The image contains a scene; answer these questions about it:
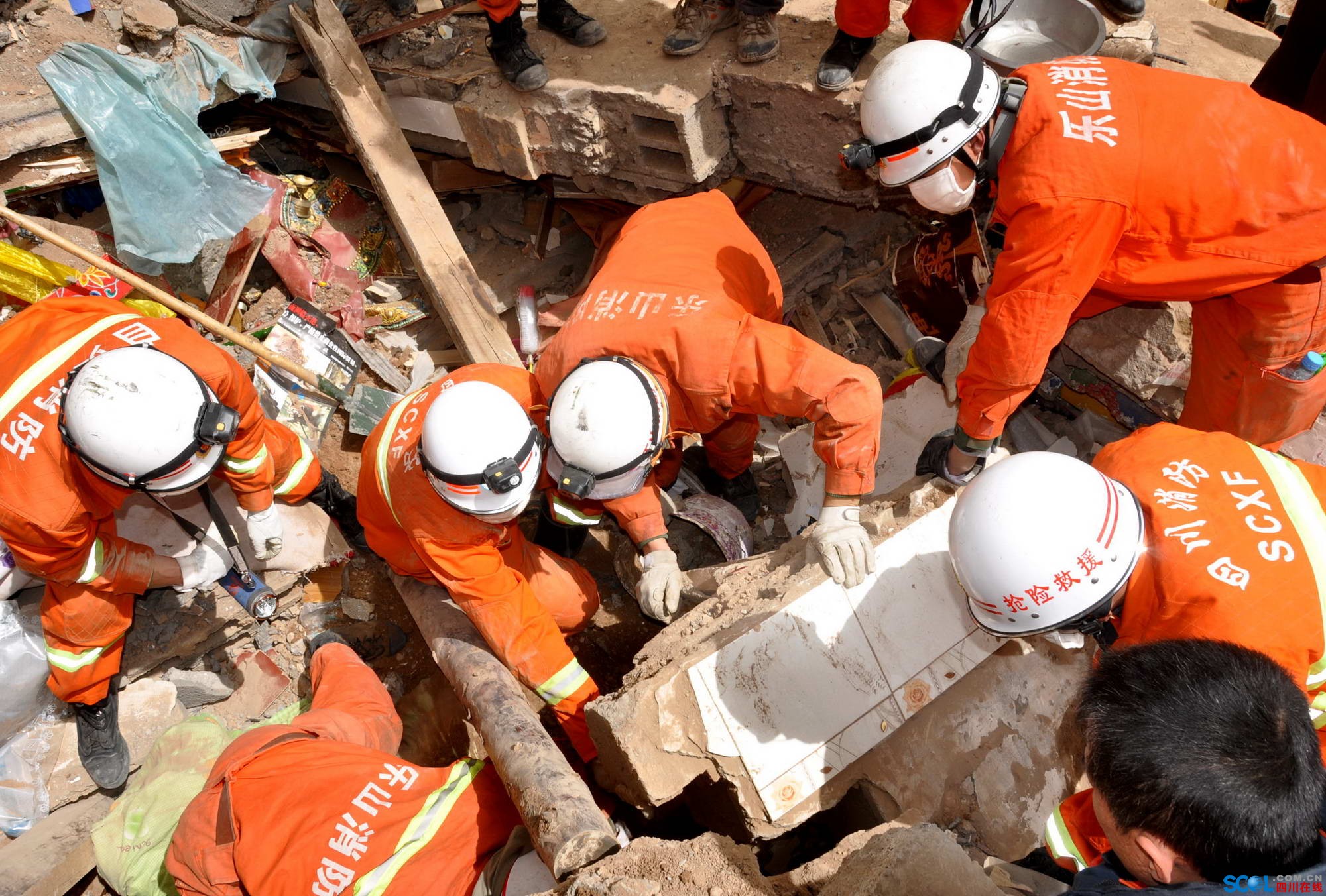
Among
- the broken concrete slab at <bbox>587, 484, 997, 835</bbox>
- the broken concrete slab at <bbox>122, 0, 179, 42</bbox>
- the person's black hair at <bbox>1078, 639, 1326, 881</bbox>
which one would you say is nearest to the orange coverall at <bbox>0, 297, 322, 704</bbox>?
the broken concrete slab at <bbox>122, 0, 179, 42</bbox>

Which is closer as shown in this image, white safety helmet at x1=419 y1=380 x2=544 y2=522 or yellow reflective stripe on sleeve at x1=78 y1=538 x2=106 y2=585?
white safety helmet at x1=419 y1=380 x2=544 y2=522

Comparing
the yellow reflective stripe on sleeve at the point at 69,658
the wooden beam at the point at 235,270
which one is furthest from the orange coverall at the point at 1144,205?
the wooden beam at the point at 235,270

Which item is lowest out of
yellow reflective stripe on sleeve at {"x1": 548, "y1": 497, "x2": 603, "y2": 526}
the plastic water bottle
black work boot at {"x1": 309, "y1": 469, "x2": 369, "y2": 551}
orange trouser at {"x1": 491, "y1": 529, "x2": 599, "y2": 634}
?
black work boot at {"x1": 309, "y1": 469, "x2": 369, "y2": 551}

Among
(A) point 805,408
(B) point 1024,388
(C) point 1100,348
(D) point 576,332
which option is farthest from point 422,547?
(C) point 1100,348

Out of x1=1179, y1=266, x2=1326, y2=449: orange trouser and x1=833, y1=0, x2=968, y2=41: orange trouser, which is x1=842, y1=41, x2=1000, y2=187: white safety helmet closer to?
x1=833, y1=0, x2=968, y2=41: orange trouser

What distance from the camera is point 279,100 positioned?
5625 mm

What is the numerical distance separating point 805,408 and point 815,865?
1.55 meters

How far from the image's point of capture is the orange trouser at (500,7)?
4289mm

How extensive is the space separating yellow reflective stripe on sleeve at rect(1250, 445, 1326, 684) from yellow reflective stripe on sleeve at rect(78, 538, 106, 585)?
4.44 m

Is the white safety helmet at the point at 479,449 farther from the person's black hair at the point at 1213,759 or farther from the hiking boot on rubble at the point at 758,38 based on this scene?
the hiking boot on rubble at the point at 758,38

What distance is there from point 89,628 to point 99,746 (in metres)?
0.66

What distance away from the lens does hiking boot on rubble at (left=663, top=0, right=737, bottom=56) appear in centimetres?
434

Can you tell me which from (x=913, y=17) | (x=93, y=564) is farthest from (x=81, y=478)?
(x=913, y=17)

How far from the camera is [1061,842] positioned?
2.21 meters
